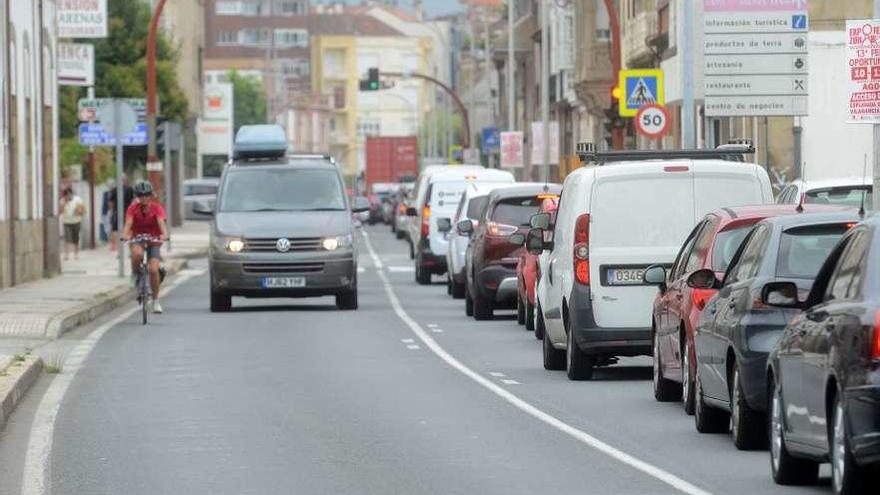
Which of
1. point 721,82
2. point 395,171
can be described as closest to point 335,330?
point 721,82

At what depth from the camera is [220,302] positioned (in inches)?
1350

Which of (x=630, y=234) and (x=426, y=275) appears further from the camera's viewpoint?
(x=426, y=275)

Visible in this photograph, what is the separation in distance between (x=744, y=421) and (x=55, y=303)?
66.2 ft

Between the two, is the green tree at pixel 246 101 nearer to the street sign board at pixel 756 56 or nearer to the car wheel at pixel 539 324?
the street sign board at pixel 756 56

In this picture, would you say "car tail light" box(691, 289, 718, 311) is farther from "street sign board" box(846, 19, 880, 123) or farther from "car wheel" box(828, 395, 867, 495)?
"street sign board" box(846, 19, 880, 123)

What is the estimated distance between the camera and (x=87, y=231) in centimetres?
6700

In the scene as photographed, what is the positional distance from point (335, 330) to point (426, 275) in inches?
575

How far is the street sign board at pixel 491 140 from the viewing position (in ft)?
277

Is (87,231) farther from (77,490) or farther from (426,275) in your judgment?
(77,490)

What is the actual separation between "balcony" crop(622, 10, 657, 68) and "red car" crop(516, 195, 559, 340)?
93.3 feet

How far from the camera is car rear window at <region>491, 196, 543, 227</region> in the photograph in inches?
1255

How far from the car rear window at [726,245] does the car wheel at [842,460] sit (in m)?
5.38

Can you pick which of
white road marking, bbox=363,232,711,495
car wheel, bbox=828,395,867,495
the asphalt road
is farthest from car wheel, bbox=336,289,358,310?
car wheel, bbox=828,395,867,495

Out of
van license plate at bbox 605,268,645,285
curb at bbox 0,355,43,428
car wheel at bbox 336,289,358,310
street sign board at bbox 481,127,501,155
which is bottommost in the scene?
car wheel at bbox 336,289,358,310
